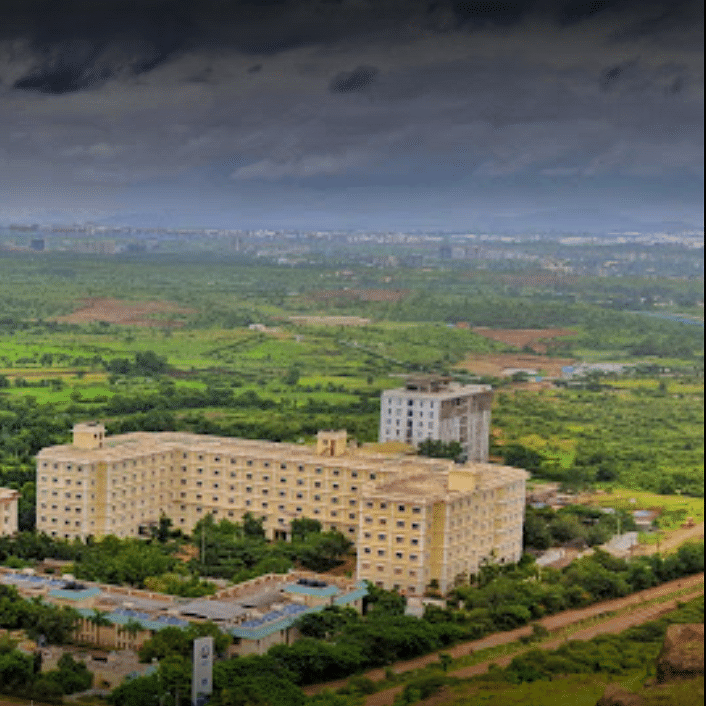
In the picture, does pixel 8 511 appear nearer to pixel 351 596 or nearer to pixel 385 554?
pixel 385 554

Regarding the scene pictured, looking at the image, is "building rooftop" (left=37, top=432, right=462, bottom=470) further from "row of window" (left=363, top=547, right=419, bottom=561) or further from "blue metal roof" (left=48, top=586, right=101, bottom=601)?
"blue metal roof" (left=48, top=586, right=101, bottom=601)

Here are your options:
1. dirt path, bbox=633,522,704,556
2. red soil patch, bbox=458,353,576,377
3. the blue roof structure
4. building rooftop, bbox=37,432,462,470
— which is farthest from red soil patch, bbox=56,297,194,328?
the blue roof structure

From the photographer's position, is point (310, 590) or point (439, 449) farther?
point (439, 449)

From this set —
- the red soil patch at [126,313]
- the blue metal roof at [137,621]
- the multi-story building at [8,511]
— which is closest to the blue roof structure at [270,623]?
the blue metal roof at [137,621]

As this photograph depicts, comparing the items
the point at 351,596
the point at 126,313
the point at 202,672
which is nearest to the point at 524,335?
the point at 126,313

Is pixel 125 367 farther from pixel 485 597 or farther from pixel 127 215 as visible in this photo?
pixel 485 597

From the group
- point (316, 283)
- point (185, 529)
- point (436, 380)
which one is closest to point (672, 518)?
point (436, 380)
